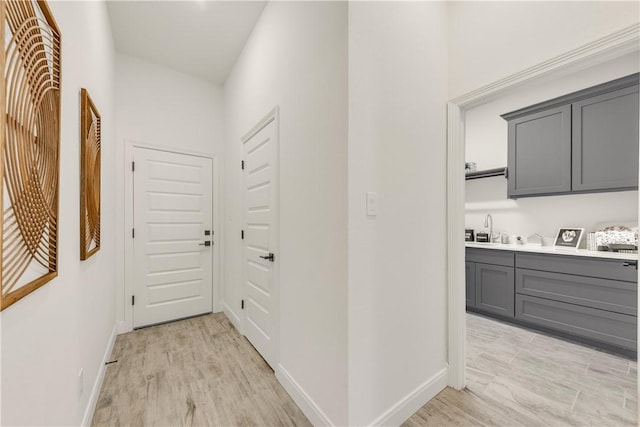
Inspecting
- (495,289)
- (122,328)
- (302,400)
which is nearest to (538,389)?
(495,289)

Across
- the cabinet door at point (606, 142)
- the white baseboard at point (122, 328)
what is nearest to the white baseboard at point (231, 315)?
the white baseboard at point (122, 328)

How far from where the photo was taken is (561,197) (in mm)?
3094

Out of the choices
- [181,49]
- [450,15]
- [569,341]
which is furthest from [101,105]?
[569,341]

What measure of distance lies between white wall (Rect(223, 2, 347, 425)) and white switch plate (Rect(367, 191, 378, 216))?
15 cm

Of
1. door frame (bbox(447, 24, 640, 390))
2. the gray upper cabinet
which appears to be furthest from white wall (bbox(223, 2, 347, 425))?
the gray upper cabinet

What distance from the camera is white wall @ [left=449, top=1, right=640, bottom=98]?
1.34 m

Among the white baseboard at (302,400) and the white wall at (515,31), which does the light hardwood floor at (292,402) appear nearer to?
the white baseboard at (302,400)

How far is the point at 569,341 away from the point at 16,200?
13.2ft

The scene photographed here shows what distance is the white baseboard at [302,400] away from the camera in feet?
4.93

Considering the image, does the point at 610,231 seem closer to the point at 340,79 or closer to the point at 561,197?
the point at 561,197

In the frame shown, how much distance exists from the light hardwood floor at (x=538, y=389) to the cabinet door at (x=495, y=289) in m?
0.48

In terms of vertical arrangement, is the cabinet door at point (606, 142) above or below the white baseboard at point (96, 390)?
above

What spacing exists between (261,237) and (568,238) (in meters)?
3.31

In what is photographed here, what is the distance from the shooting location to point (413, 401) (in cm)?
168
